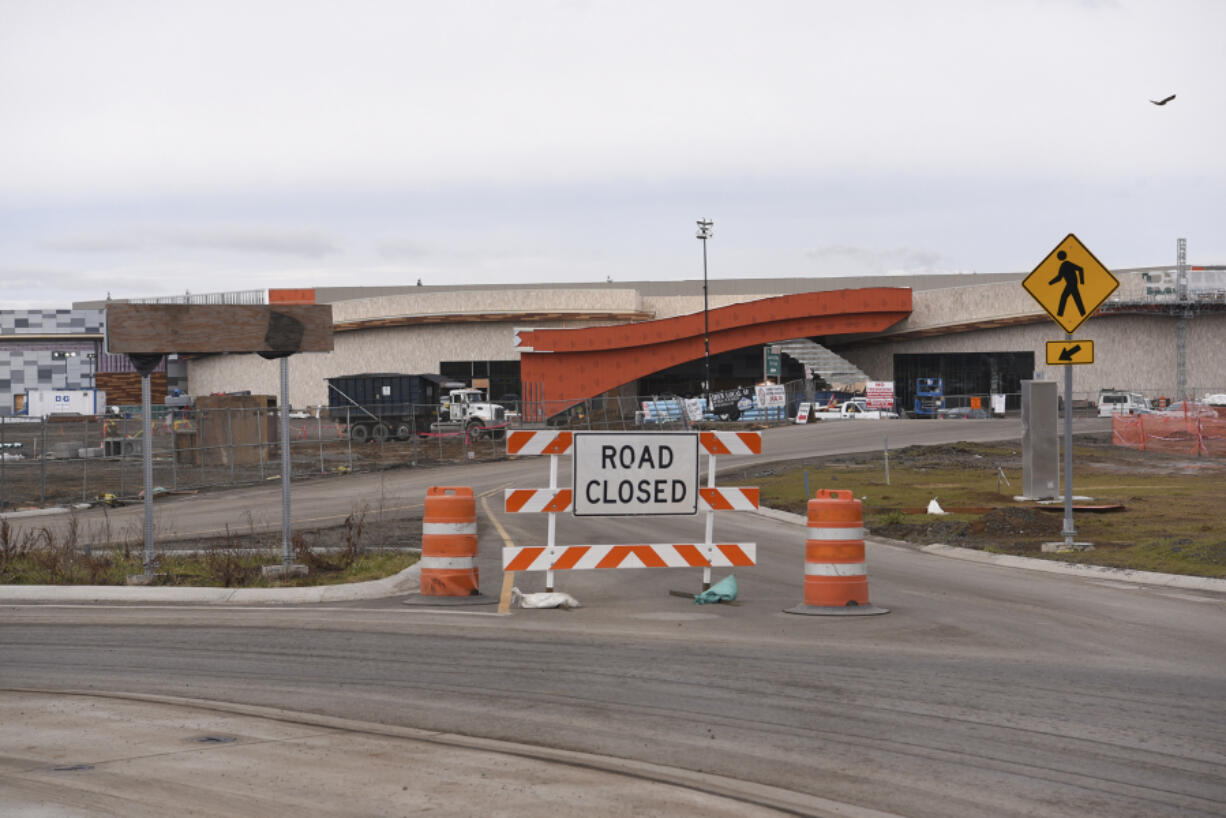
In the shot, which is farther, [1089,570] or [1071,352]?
[1071,352]

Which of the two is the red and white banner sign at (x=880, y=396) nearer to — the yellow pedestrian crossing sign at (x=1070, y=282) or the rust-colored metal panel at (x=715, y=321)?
the rust-colored metal panel at (x=715, y=321)

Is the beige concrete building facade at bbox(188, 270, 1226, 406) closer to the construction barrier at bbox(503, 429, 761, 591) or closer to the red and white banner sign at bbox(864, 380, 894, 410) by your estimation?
the red and white banner sign at bbox(864, 380, 894, 410)

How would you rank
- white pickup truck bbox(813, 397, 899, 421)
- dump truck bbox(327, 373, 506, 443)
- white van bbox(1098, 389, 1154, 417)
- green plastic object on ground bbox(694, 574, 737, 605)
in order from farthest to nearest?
white pickup truck bbox(813, 397, 899, 421) < white van bbox(1098, 389, 1154, 417) < dump truck bbox(327, 373, 506, 443) < green plastic object on ground bbox(694, 574, 737, 605)

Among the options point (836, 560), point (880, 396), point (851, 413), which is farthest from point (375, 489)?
point (880, 396)

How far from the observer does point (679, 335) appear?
77.0m

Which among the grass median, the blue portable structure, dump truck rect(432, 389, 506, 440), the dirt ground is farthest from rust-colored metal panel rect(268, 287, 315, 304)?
the blue portable structure

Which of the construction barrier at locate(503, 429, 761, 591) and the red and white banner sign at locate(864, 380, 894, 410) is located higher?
the red and white banner sign at locate(864, 380, 894, 410)

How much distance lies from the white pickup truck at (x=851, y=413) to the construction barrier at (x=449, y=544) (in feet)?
Answer: 176

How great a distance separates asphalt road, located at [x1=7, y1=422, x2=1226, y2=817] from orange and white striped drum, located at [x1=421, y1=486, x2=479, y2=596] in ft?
1.64

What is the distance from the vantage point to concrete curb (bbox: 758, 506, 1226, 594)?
13.3 m

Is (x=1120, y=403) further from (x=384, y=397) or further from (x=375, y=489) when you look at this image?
(x=375, y=489)

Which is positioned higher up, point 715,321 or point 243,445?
point 715,321

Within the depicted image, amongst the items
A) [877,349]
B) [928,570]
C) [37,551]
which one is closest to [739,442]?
[928,570]

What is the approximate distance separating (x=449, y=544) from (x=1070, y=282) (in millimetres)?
9161
